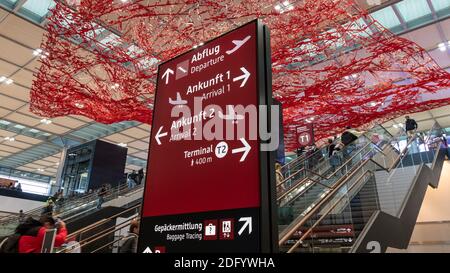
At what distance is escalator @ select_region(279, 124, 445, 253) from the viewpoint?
4852 millimetres

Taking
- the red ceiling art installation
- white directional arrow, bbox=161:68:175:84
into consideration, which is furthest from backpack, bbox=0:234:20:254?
the red ceiling art installation

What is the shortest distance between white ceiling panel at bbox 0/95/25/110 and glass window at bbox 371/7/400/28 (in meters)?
17.0

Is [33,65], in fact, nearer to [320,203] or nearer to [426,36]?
[320,203]

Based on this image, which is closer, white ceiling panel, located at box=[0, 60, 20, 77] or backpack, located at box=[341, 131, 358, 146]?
backpack, located at box=[341, 131, 358, 146]

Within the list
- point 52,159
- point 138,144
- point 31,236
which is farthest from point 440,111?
point 52,159

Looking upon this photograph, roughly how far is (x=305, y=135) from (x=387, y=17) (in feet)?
14.9

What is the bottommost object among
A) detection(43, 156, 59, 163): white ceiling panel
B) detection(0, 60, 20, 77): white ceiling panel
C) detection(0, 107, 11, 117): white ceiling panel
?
detection(43, 156, 59, 163): white ceiling panel

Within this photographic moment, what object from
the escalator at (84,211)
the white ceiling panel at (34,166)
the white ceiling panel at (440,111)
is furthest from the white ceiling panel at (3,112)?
the white ceiling panel at (440,111)

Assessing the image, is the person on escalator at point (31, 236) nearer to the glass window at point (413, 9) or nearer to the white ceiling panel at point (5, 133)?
the glass window at point (413, 9)

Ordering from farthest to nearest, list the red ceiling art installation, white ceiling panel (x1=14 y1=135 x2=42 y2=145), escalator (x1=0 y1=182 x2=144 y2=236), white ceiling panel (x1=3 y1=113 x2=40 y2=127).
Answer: white ceiling panel (x1=14 y1=135 x2=42 y2=145)
white ceiling panel (x1=3 y1=113 x2=40 y2=127)
escalator (x1=0 y1=182 x2=144 y2=236)
the red ceiling art installation

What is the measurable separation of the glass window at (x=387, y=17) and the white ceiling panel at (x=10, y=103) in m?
17.0

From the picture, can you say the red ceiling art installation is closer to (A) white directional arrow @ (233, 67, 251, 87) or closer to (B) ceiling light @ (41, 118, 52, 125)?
(A) white directional arrow @ (233, 67, 251, 87)

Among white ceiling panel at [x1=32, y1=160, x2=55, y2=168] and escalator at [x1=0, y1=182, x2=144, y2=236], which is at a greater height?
white ceiling panel at [x1=32, y1=160, x2=55, y2=168]
